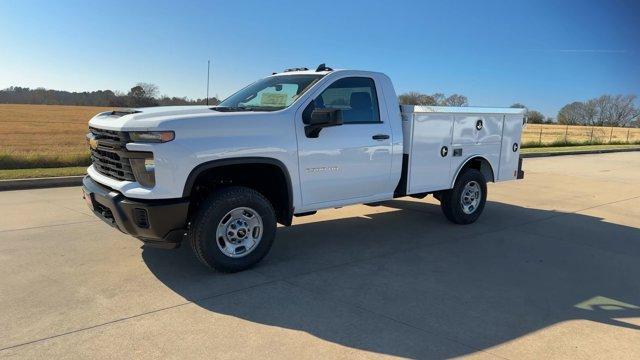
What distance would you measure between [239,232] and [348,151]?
5.10 feet

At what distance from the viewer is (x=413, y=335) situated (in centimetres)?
385

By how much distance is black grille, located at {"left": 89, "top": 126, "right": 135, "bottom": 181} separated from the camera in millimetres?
4691

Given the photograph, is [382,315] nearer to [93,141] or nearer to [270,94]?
[270,94]

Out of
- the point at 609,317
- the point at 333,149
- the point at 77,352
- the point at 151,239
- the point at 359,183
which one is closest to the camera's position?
the point at 77,352

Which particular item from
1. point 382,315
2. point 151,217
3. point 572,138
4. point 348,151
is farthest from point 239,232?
point 572,138

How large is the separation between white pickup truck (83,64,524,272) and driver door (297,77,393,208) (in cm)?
1

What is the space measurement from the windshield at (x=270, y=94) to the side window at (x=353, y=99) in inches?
9.3

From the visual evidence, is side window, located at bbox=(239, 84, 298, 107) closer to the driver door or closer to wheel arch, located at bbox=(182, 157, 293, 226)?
the driver door

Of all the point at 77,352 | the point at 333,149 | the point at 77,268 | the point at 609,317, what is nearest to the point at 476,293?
the point at 609,317

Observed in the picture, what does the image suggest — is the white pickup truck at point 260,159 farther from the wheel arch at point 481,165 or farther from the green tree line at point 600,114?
the green tree line at point 600,114

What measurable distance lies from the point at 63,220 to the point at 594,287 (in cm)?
666

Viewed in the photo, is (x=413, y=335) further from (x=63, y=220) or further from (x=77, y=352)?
(x=63, y=220)

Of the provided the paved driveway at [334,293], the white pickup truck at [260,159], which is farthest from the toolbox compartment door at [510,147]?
the white pickup truck at [260,159]

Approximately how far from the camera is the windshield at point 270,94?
5.72 m
